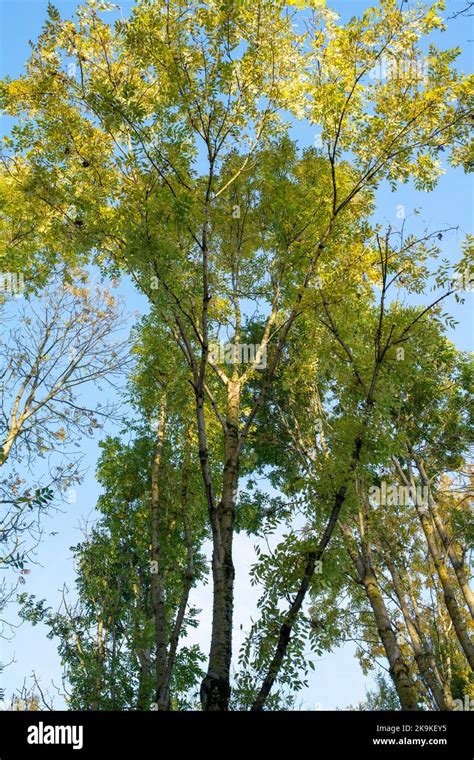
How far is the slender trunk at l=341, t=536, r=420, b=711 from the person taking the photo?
10.0 metres

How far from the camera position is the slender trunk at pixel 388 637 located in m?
10.0

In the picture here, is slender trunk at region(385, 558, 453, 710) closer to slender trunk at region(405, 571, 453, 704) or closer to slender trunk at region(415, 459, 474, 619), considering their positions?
slender trunk at region(405, 571, 453, 704)

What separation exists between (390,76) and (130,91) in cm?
371

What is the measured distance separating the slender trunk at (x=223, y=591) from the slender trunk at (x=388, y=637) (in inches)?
154

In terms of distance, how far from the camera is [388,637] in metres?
10.9

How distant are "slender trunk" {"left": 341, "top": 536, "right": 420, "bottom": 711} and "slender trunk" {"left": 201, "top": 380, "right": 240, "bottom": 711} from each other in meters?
3.92

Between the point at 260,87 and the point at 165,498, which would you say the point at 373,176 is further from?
the point at 165,498

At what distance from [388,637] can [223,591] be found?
5401 mm

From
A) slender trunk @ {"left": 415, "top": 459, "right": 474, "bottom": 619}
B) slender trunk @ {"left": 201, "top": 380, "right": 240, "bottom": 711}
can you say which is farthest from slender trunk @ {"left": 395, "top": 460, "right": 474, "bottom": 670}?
slender trunk @ {"left": 201, "top": 380, "right": 240, "bottom": 711}

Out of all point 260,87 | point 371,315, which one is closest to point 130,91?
point 260,87
